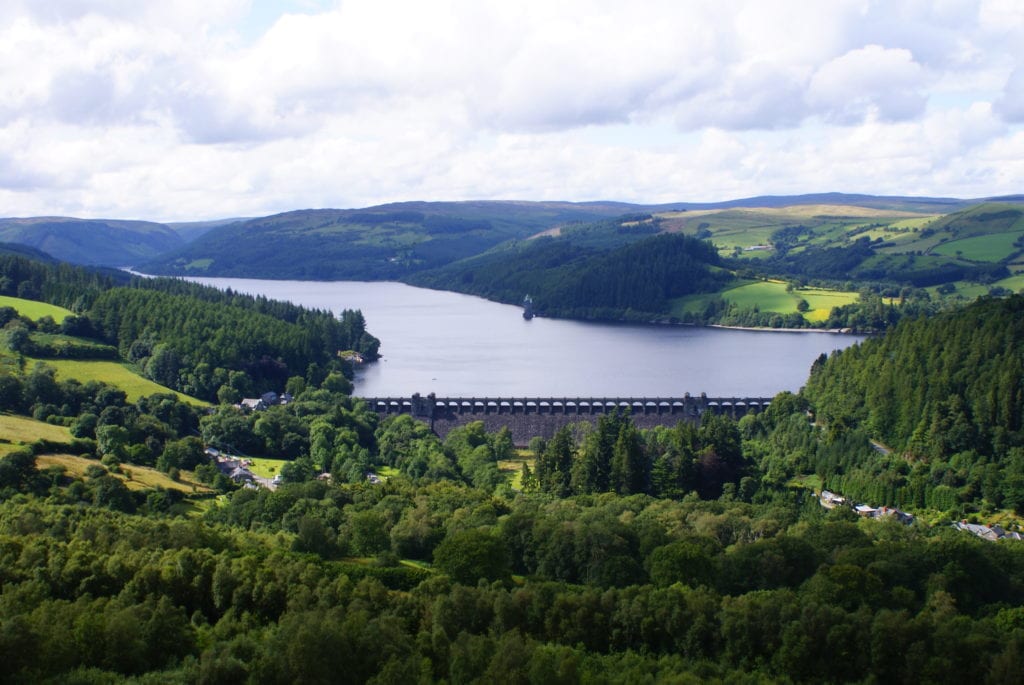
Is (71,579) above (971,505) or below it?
above

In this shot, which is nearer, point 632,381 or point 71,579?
point 71,579

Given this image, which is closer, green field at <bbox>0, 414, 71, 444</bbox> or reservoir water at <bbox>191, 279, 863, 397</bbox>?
green field at <bbox>0, 414, 71, 444</bbox>

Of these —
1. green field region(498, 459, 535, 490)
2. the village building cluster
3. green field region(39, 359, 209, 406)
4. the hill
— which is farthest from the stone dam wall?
the hill

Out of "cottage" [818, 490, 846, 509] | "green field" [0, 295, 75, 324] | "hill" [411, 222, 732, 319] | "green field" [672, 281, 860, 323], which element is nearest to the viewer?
"cottage" [818, 490, 846, 509]

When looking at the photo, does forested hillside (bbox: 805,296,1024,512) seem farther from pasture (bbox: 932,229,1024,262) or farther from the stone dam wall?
pasture (bbox: 932,229,1024,262)

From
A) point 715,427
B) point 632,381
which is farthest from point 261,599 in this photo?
point 632,381

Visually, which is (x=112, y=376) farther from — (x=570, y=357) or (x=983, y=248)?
(x=983, y=248)

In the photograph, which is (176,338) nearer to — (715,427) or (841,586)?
(715,427)

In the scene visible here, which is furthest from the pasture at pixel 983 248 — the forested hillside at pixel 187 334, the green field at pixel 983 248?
the forested hillside at pixel 187 334
